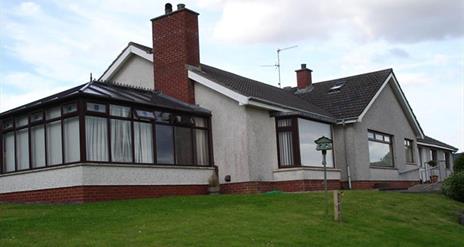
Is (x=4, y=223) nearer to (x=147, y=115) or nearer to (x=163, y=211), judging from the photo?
(x=163, y=211)

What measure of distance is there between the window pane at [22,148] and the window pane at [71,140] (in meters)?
2.35

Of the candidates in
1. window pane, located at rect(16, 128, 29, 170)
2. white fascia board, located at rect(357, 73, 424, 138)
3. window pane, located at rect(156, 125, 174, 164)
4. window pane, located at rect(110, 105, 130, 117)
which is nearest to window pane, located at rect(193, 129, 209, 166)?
window pane, located at rect(156, 125, 174, 164)

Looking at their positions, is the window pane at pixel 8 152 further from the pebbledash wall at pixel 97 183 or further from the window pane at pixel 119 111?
the window pane at pixel 119 111

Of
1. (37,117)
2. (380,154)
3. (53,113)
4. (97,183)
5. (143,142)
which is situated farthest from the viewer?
(380,154)

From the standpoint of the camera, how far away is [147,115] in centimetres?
2100

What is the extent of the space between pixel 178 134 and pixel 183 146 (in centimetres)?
48

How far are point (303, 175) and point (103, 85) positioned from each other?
27.6 feet

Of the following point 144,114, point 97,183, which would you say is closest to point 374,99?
point 144,114

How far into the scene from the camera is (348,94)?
102ft

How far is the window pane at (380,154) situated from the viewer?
30562mm

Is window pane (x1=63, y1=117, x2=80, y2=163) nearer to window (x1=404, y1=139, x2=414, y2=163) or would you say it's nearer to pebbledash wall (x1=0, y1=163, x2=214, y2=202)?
pebbledash wall (x1=0, y1=163, x2=214, y2=202)

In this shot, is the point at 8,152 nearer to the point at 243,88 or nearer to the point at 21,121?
the point at 21,121

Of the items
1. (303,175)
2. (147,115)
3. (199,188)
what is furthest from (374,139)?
(147,115)

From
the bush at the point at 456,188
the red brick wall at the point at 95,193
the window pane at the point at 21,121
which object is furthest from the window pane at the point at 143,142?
the bush at the point at 456,188
